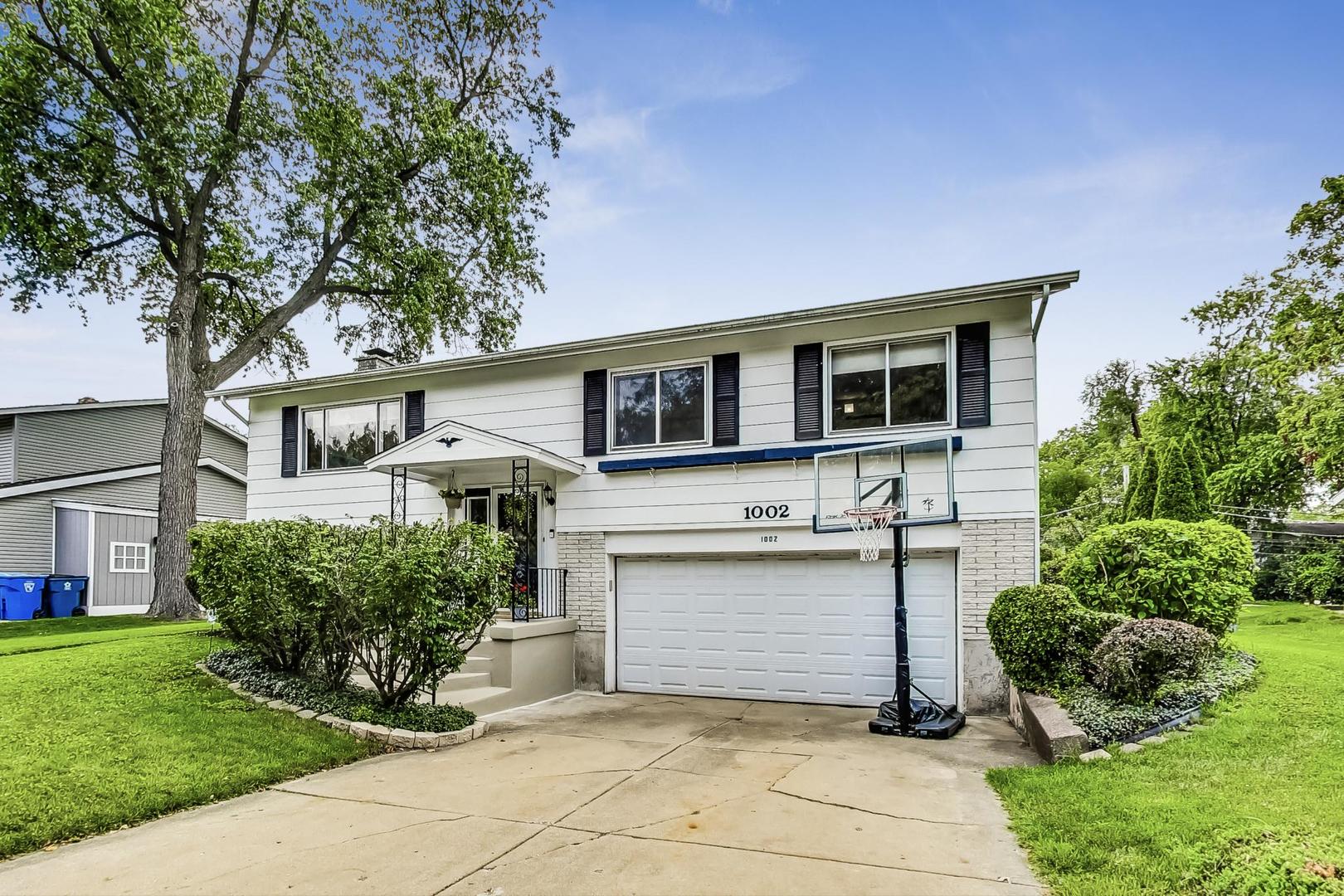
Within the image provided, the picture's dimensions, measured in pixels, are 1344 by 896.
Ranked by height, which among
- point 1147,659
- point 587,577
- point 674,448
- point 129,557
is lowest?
point 129,557

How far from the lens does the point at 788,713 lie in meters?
9.20

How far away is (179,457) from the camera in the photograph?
1588cm

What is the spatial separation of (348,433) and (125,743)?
22.8ft

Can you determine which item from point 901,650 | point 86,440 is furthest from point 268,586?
point 86,440

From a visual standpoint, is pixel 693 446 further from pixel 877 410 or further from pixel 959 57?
pixel 959 57

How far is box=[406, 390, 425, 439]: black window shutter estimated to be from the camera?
12.2 meters

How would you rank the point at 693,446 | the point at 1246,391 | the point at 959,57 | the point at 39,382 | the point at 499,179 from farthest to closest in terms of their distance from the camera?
the point at 1246,391
the point at 39,382
the point at 499,179
the point at 959,57
the point at 693,446

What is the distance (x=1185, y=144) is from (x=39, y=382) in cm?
3020

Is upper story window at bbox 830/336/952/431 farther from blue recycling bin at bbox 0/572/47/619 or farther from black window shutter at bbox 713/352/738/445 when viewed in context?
blue recycling bin at bbox 0/572/47/619

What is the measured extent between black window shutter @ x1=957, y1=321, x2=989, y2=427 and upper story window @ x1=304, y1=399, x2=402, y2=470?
843cm

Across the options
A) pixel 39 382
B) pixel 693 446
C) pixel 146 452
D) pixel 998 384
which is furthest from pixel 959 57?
pixel 39 382

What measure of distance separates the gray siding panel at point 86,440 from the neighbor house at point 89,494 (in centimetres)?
2

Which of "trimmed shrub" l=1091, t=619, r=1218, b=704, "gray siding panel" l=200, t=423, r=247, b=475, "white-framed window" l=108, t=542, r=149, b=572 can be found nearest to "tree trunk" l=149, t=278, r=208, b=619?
"white-framed window" l=108, t=542, r=149, b=572

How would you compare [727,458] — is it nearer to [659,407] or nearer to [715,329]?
[659,407]
